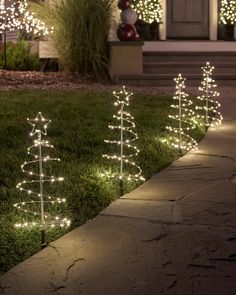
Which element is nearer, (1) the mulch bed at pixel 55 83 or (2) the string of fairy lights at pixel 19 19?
(1) the mulch bed at pixel 55 83

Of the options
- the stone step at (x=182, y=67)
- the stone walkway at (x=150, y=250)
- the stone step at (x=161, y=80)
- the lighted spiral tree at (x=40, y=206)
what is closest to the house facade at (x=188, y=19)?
the stone step at (x=182, y=67)

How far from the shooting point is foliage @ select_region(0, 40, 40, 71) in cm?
1586

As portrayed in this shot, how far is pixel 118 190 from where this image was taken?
5.89 metres

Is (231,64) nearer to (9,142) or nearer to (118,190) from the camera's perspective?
(9,142)

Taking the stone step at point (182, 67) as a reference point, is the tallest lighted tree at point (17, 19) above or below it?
above

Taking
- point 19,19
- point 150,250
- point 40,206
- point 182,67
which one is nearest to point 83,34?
point 182,67

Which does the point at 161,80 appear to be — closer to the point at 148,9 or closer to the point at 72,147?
the point at 148,9

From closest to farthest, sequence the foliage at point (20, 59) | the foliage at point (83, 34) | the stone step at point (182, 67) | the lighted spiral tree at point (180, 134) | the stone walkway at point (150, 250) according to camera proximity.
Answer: the stone walkway at point (150, 250) → the lighted spiral tree at point (180, 134) → the foliage at point (83, 34) → the stone step at point (182, 67) → the foliage at point (20, 59)

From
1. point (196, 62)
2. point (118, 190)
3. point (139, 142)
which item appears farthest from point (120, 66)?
point (118, 190)

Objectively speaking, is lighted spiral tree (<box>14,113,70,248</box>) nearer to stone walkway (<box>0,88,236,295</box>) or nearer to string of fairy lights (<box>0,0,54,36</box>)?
stone walkway (<box>0,88,236,295</box>)

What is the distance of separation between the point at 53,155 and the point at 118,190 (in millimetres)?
1492

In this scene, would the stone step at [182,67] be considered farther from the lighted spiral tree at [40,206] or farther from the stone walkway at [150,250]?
the lighted spiral tree at [40,206]

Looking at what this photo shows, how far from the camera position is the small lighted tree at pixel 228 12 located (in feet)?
55.6

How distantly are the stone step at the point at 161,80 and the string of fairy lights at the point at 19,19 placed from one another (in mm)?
2527
